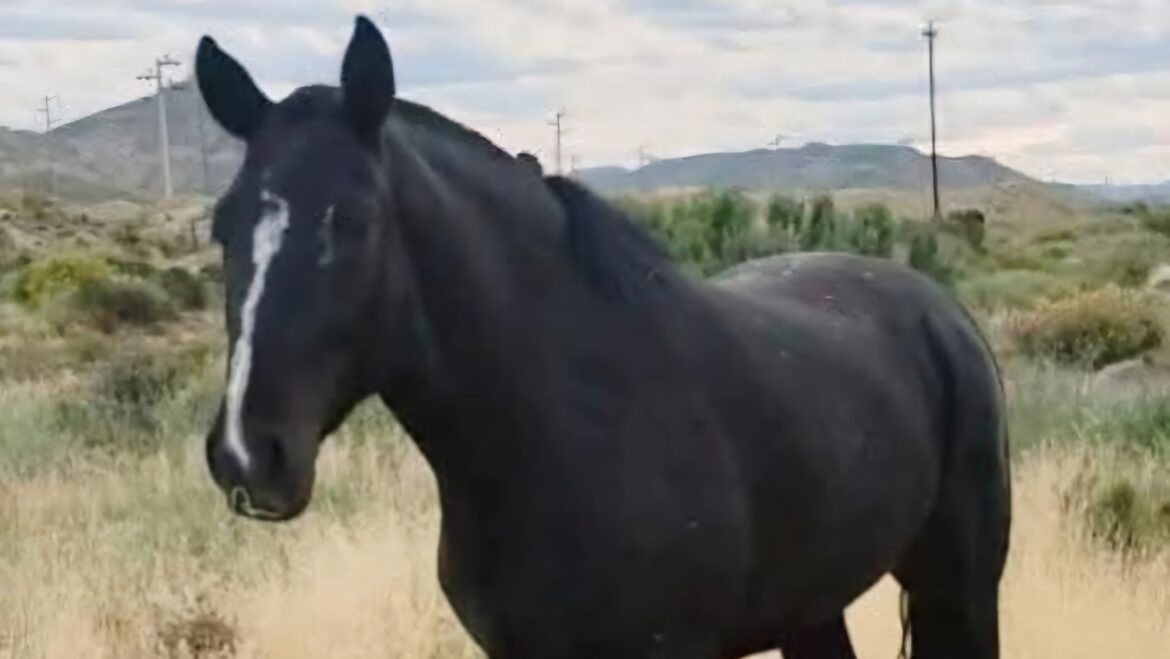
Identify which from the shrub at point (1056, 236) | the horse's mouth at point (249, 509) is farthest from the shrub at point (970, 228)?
the horse's mouth at point (249, 509)

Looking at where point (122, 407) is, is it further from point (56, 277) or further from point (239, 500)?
point (56, 277)

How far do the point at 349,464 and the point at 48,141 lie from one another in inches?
6949

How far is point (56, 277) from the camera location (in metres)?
37.8

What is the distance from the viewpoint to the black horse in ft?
11.5

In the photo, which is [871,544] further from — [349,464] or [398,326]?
[349,464]

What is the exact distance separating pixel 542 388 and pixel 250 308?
0.81 m

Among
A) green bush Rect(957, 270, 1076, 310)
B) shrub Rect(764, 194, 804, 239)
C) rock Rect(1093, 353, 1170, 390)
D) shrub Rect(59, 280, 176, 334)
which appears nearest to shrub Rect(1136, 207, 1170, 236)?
green bush Rect(957, 270, 1076, 310)

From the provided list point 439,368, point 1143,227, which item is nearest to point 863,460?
point 439,368

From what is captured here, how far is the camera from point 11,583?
28.5ft

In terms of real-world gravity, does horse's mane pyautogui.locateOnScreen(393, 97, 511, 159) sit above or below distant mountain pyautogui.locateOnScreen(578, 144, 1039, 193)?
above

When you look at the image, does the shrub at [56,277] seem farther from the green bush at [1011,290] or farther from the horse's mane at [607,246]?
the horse's mane at [607,246]

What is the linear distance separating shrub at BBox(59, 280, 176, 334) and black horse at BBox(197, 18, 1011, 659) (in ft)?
94.3

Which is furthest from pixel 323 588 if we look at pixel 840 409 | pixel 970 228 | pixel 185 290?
pixel 970 228

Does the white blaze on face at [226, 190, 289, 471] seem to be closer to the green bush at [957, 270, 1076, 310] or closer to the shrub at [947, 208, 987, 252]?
the green bush at [957, 270, 1076, 310]
